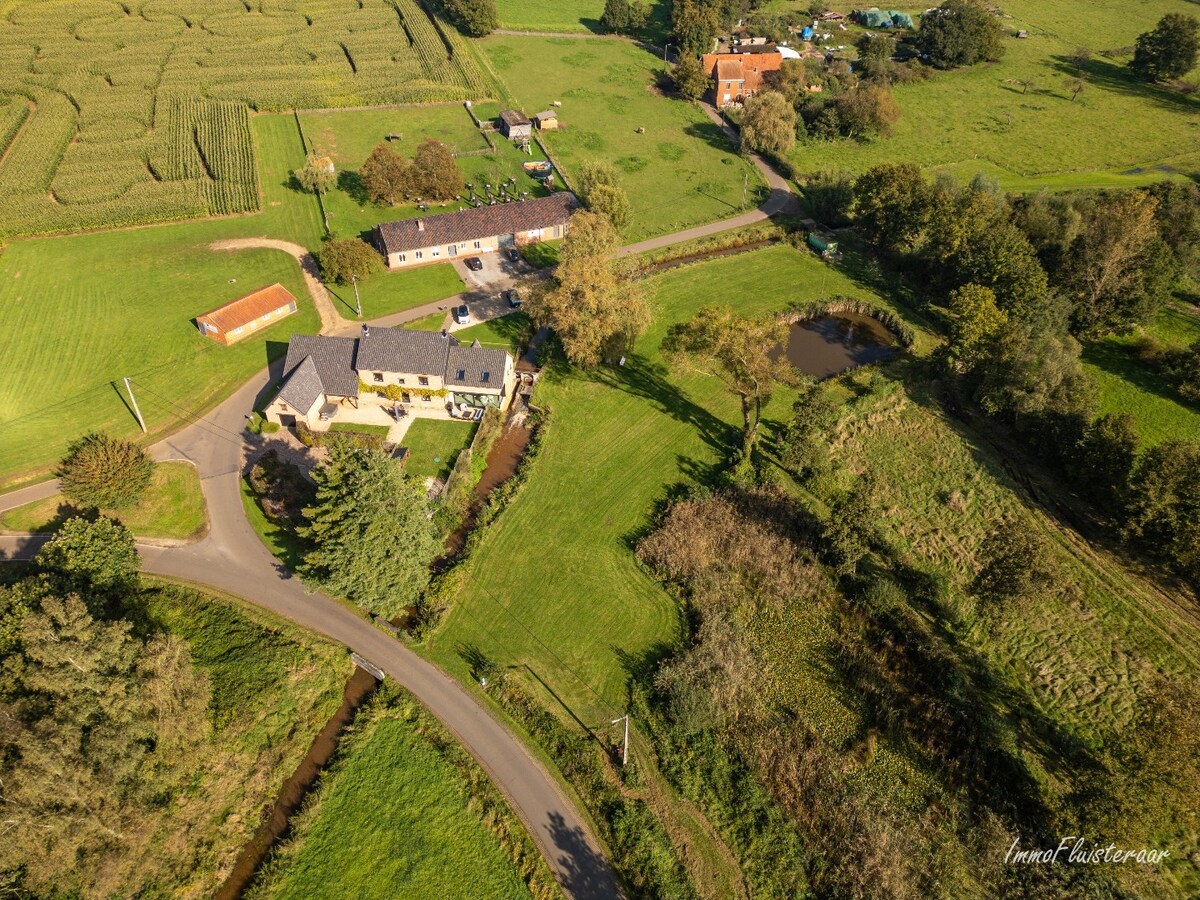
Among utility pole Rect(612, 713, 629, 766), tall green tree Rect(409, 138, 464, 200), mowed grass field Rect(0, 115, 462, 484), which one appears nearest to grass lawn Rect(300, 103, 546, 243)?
tall green tree Rect(409, 138, 464, 200)

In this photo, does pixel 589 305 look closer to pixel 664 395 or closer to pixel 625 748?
pixel 664 395

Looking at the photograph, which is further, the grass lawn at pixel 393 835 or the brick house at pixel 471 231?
the brick house at pixel 471 231

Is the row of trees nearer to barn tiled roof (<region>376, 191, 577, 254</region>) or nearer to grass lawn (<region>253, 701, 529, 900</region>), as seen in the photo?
barn tiled roof (<region>376, 191, 577, 254</region>)

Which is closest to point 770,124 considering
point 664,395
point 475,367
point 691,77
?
point 691,77

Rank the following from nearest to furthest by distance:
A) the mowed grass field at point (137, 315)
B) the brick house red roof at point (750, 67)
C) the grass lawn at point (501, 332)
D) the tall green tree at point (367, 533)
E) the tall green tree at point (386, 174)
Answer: the tall green tree at point (367, 533) → the mowed grass field at point (137, 315) → the grass lawn at point (501, 332) → the tall green tree at point (386, 174) → the brick house red roof at point (750, 67)

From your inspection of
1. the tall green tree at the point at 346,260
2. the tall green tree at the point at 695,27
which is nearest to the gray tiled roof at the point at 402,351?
the tall green tree at the point at 346,260

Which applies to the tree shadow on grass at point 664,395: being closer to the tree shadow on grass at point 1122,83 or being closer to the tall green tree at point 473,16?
the tall green tree at point 473,16

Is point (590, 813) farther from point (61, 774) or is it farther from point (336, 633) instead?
point (61, 774)

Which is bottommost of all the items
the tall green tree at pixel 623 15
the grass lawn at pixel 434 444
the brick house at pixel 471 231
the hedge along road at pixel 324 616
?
the hedge along road at pixel 324 616
